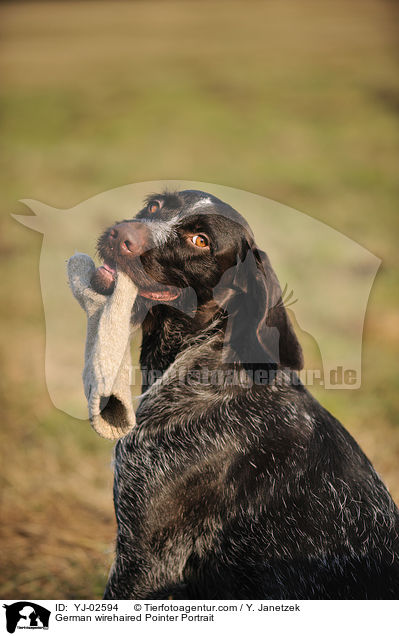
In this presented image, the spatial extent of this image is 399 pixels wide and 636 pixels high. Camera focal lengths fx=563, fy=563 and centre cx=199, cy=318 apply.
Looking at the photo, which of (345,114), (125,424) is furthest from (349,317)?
(345,114)

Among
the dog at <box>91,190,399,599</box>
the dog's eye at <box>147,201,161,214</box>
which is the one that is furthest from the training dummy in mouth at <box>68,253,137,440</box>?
the dog's eye at <box>147,201,161,214</box>

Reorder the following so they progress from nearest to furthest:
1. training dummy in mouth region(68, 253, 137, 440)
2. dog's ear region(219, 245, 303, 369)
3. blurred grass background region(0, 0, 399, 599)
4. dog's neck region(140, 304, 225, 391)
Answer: training dummy in mouth region(68, 253, 137, 440), dog's ear region(219, 245, 303, 369), dog's neck region(140, 304, 225, 391), blurred grass background region(0, 0, 399, 599)

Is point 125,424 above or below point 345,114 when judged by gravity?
below

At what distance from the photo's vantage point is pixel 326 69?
36.0 ft

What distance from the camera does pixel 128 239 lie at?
2633mm

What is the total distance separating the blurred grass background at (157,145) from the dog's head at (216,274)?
6.69 feet

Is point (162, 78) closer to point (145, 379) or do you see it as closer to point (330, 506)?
point (145, 379)

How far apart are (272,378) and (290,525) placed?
0.73 metres

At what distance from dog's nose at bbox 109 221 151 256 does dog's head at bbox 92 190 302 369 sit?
0.12 feet

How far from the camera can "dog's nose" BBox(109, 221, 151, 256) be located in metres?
2.63

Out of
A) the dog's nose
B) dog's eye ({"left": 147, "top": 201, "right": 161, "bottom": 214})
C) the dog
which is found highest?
dog's eye ({"left": 147, "top": 201, "right": 161, "bottom": 214})

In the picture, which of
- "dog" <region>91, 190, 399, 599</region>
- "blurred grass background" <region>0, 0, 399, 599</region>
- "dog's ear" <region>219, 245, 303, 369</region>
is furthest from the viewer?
"blurred grass background" <region>0, 0, 399, 599</region>
